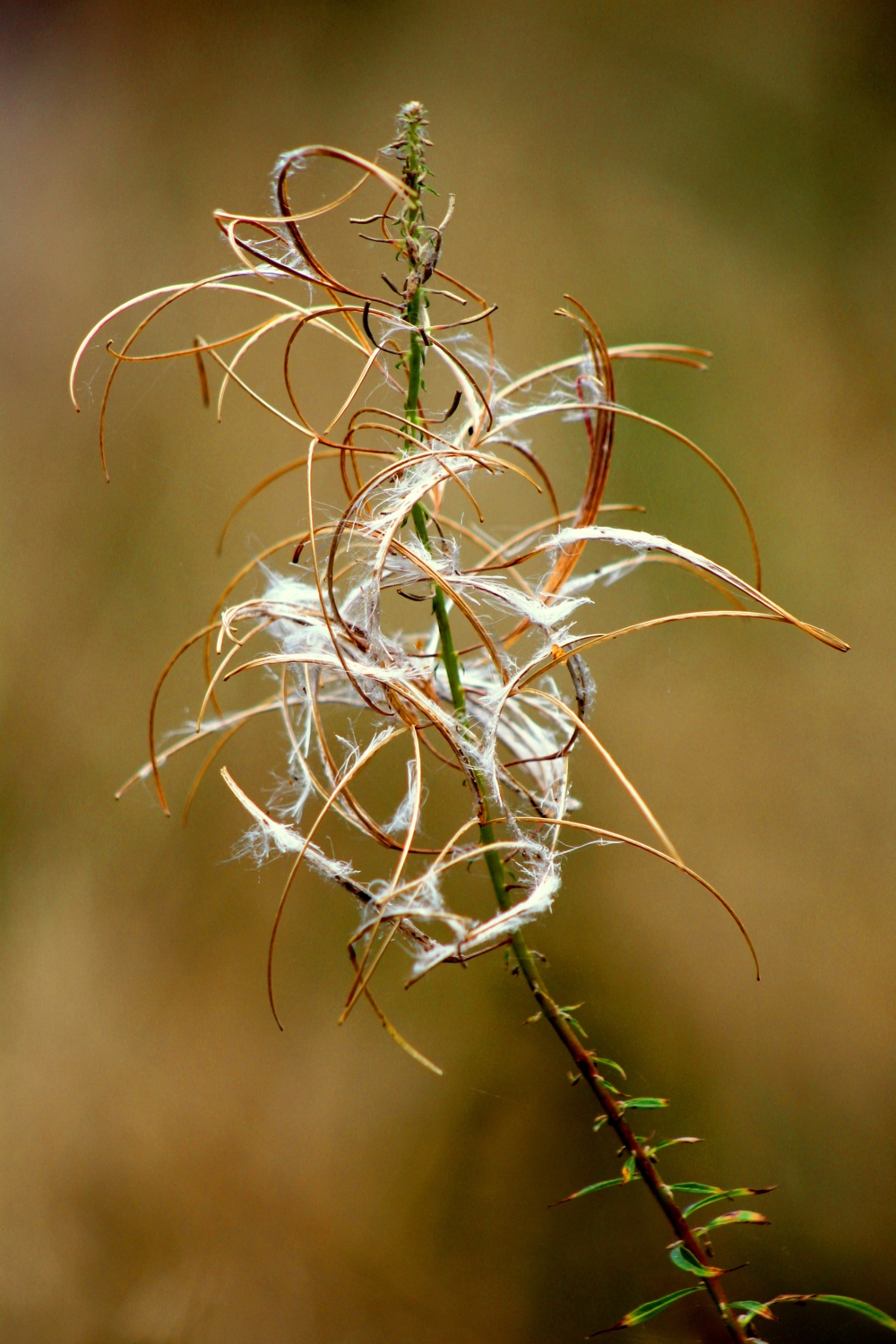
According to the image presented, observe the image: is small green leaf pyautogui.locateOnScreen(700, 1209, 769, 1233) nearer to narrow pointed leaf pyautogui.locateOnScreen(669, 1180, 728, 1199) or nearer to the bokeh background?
narrow pointed leaf pyautogui.locateOnScreen(669, 1180, 728, 1199)

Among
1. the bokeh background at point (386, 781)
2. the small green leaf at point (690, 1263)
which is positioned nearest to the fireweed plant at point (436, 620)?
the small green leaf at point (690, 1263)

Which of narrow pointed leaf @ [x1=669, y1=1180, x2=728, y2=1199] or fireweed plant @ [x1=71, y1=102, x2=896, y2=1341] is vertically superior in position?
fireweed plant @ [x1=71, y1=102, x2=896, y2=1341]

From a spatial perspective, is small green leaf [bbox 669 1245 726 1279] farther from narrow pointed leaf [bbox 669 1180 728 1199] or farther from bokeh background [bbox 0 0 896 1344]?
bokeh background [bbox 0 0 896 1344]

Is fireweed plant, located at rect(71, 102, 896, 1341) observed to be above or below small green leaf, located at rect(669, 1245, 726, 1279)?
above

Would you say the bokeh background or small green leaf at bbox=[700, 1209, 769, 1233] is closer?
small green leaf at bbox=[700, 1209, 769, 1233]

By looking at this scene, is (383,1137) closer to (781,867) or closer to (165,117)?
(781,867)

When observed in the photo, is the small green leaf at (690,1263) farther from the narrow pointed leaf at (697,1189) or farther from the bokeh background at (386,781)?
the bokeh background at (386,781)

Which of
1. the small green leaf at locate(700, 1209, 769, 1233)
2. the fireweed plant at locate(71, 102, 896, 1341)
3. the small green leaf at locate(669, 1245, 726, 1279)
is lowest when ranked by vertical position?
the small green leaf at locate(669, 1245, 726, 1279)

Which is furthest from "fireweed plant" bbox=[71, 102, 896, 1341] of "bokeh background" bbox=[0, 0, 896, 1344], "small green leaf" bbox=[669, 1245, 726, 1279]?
"bokeh background" bbox=[0, 0, 896, 1344]
